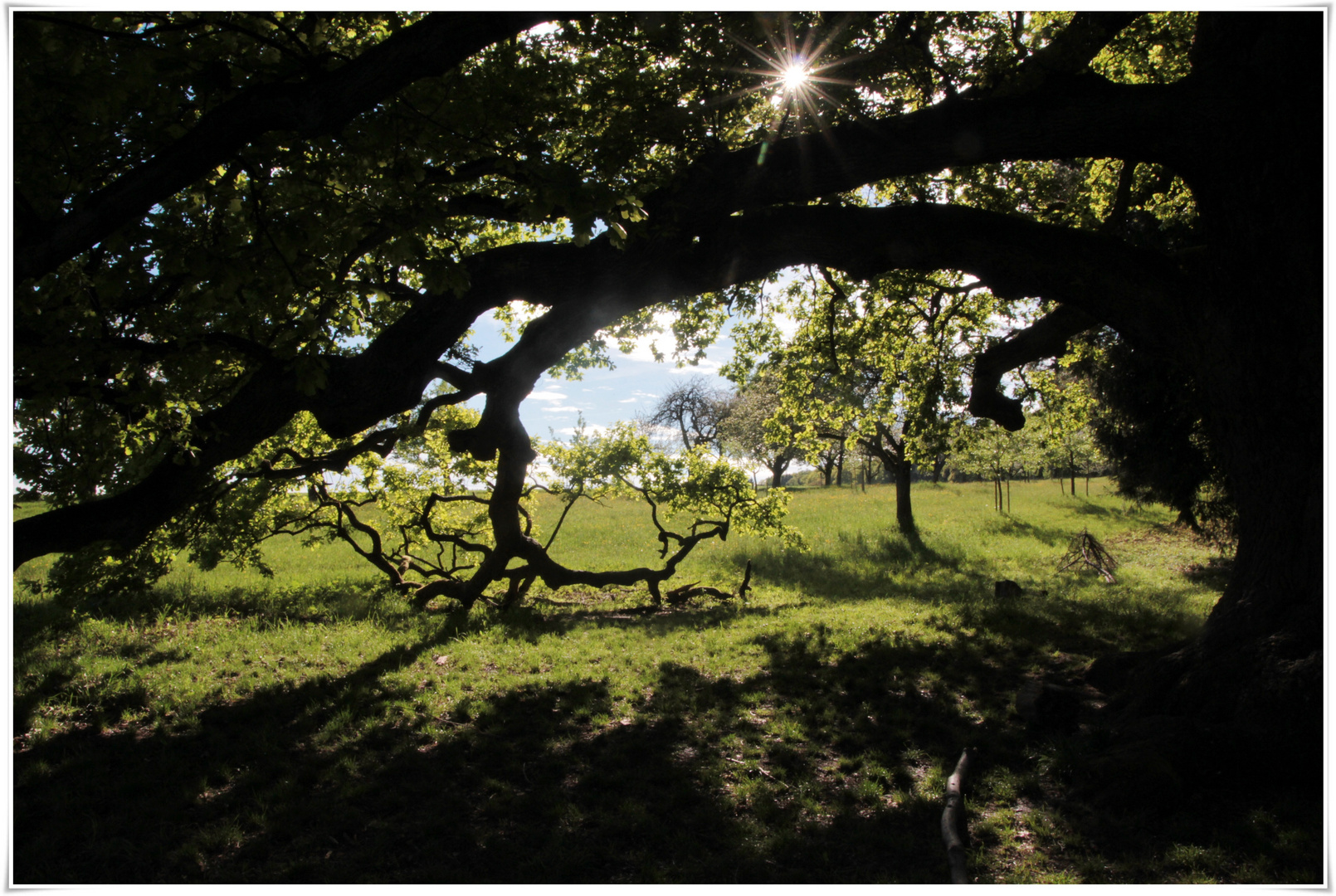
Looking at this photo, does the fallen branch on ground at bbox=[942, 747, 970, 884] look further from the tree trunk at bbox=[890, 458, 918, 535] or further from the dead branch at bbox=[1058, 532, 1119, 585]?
the tree trunk at bbox=[890, 458, 918, 535]

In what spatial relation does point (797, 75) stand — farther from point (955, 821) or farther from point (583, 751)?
point (583, 751)

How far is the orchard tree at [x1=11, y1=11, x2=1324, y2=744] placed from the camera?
4055mm

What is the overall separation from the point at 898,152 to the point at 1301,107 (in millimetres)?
3166

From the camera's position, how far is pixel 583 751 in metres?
5.72

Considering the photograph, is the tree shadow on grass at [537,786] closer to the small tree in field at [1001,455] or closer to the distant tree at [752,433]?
the small tree in field at [1001,455]

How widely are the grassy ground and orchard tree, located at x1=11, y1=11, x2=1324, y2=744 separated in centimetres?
174

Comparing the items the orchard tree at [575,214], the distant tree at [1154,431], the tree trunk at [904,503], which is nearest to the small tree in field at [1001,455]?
the tree trunk at [904,503]

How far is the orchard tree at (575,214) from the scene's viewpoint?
160 inches

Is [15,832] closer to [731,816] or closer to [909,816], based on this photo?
[731,816]

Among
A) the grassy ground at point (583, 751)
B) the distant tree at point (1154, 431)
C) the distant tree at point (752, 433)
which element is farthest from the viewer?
the distant tree at point (752, 433)

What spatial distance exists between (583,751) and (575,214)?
4382 mm

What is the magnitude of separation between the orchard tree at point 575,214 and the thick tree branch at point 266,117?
0.01 metres
